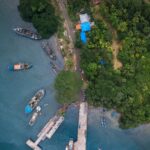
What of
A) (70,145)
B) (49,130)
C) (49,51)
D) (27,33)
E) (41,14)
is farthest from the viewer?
(27,33)

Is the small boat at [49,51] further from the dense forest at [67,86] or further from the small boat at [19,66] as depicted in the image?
the dense forest at [67,86]

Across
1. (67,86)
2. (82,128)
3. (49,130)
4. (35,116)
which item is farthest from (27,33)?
(82,128)

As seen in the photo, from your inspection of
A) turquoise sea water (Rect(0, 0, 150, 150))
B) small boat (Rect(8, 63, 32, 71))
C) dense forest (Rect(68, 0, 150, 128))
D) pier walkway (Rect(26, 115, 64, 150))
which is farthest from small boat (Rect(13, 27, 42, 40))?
pier walkway (Rect(26, 115, 64, 150))

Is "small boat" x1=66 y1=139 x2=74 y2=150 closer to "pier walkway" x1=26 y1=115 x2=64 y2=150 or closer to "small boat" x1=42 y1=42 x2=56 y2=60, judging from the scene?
"pier walkway" x1=26 y1=115 x2=64 y2=150

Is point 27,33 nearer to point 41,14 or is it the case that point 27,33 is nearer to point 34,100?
point 41,14

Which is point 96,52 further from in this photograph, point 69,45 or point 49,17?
point 49,17

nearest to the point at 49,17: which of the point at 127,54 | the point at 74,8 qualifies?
the point at 74,8
